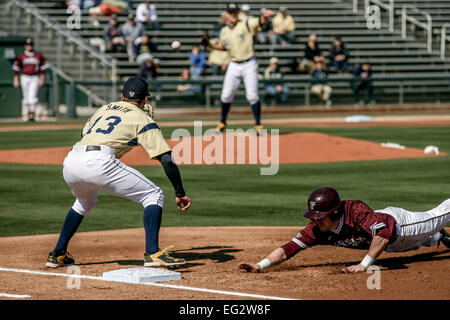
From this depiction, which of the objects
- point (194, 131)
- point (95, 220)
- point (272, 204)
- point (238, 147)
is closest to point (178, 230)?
point (95, 220)

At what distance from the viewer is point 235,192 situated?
42.7 feet

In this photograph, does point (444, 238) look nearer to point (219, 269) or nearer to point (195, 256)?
point (219, 269)

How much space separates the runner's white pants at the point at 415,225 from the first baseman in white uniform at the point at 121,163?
68.5 inches

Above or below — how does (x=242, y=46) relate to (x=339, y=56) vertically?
above

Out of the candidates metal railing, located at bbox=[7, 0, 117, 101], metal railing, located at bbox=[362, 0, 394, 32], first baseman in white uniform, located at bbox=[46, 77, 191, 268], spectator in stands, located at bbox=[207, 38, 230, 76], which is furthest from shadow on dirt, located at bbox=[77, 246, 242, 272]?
metal railing, located at bbox=[362, 0, 394, 32]

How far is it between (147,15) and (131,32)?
169 cm

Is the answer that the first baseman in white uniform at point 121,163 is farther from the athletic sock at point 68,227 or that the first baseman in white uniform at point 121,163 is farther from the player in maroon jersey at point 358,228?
the player in maroon jersey at point 358,228

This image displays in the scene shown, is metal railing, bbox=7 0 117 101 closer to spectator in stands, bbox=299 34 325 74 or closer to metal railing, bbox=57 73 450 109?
metal railing, bbox=57 73 450 109

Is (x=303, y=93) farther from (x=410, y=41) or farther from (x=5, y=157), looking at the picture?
(x=5, y=157)

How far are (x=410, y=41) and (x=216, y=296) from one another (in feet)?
107

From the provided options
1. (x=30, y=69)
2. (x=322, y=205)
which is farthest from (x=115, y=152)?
(x=30, y=69)

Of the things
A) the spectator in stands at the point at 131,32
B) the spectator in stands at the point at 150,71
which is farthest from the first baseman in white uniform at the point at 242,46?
the spectator in stands at the point at 131,32

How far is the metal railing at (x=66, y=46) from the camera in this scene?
96.8 ft

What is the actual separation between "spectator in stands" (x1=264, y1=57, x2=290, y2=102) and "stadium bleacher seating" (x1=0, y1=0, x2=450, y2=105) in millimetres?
536
